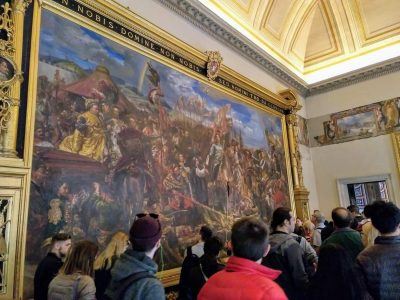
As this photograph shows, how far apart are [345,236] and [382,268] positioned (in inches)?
41.6

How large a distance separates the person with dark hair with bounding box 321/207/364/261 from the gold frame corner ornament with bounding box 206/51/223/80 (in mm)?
4992

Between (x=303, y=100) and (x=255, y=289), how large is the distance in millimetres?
13148

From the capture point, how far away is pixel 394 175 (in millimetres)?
11242

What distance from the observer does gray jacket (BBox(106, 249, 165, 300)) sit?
1.90 meters

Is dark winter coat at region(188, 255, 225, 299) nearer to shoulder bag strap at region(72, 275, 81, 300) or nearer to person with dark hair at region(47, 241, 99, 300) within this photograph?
person with dark hair at region(47, 241, 99, 300)

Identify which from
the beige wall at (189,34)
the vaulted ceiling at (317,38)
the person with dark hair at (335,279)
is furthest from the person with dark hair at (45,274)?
the vaulted ceiling at (317,38)

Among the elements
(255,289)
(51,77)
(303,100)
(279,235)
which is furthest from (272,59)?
(255,289)

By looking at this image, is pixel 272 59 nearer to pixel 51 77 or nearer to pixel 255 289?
pixel 51 77

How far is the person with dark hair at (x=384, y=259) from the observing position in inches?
101

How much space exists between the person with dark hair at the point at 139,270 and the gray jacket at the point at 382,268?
1770 millimetres

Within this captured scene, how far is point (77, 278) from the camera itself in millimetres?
2508

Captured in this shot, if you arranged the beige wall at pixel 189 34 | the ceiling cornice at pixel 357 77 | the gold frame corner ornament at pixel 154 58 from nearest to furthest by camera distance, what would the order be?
the gold frame corner ornament at pixel 154 58, the beige wall at pixel 189 34, the ceiling cornice at pixel 357 77

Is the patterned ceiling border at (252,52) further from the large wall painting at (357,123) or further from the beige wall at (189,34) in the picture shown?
the large wall painting at (357,123)

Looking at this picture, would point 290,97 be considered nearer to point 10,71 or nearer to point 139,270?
point 10,71
